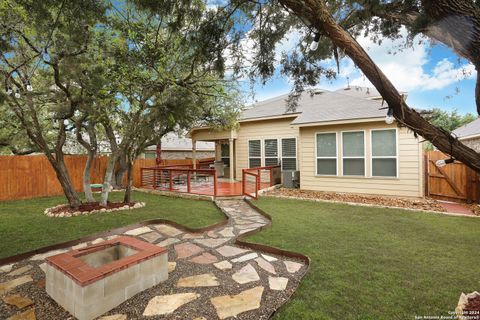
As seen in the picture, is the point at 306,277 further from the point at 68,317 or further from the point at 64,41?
the point at 64,41

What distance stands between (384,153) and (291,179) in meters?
3.72

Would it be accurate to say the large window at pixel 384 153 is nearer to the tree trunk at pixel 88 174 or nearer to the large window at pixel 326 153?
the large window at pixel 326 153

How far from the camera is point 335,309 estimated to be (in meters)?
2.50

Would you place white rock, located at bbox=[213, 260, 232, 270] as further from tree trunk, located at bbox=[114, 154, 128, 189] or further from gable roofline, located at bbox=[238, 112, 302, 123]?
tree trunk, located at bbox=[114, 154, 128, 189]

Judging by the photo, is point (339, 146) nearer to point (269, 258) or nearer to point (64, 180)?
point (269, 258)

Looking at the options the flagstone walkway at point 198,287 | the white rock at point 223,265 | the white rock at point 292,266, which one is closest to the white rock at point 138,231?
the flagstone walkway at point 198,287

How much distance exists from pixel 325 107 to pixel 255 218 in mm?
6648

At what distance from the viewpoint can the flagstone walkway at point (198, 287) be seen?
2.52 meters

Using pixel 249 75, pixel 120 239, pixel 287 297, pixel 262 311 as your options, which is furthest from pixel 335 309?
pixel 249 75

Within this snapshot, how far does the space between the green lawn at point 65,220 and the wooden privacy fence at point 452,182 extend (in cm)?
761

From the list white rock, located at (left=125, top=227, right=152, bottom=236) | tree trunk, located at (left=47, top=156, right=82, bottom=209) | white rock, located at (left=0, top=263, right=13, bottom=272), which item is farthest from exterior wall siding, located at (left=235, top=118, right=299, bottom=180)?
white rock, located at (left=0, top=263, right=13, bottom=272)

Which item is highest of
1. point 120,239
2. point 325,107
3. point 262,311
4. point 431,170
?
point 325,107

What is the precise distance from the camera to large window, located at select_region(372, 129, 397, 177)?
334 inches

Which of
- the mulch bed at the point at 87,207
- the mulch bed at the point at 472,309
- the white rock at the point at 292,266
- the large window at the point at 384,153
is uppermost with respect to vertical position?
the large window at the point at 384,153
